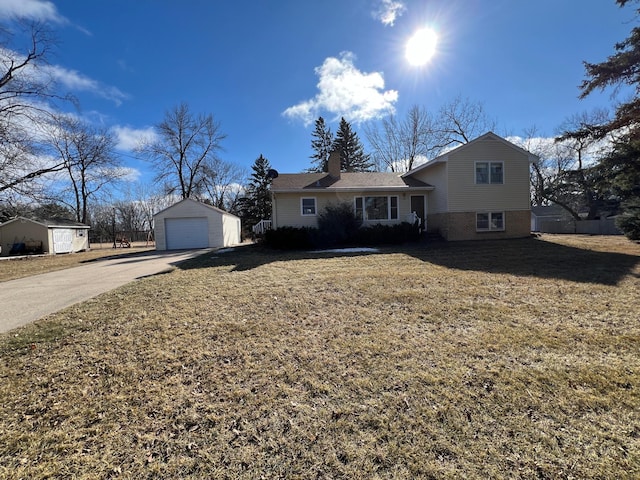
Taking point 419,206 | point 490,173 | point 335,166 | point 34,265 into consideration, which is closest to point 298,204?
point 335,166

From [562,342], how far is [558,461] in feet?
7.00

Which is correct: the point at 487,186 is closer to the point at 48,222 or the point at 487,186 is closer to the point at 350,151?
the point at 350,151

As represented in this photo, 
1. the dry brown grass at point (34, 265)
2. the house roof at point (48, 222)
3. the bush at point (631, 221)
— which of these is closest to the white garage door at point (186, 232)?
the dry brown grass at point (34, 265)

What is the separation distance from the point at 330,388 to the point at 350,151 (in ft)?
113

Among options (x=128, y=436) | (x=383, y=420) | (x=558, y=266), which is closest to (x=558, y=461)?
(x=383, y=420)

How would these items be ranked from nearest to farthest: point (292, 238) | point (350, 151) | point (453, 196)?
1. point (292, 238)
2. point (453, 196)
3. point (350, 151)

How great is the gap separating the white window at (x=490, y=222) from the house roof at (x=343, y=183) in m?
3.04

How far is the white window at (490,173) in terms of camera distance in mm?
14602

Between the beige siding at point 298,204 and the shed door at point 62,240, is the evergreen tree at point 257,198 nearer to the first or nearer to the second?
the shed door at point 62,240

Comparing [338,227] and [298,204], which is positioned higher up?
[298,204]

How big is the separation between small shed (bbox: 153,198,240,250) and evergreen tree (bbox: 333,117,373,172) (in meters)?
19.3

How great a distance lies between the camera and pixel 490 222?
49.1 ft

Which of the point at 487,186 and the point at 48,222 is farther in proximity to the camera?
the point at 48,222

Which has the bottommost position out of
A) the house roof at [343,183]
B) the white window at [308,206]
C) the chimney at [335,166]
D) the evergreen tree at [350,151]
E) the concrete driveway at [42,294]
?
the concrete driveway at [42,294]
